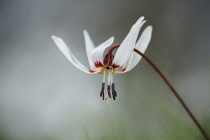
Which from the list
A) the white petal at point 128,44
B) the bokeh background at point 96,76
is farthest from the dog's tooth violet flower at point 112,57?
the bokeh background at point 96,76

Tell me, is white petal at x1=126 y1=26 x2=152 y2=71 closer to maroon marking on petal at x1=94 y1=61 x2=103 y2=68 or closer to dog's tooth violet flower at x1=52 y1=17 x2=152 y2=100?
dog's tooth violet flower at x1=52 y1=17 x2=152 y2=100

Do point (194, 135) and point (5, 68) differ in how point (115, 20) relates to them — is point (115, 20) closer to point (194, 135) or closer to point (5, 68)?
point (5, 68)

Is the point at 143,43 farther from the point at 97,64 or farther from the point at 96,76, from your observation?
the point at 96,76

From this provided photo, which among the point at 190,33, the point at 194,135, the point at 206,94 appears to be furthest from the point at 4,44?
the point at 194,135

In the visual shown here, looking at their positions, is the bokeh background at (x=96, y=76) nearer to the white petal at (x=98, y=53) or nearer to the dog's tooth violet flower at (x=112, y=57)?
the dog's tooth violet flower at (x=112, y=57)

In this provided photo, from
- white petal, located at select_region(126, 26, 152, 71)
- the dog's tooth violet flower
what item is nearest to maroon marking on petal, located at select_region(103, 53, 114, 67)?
the dog's tooth violet flower
